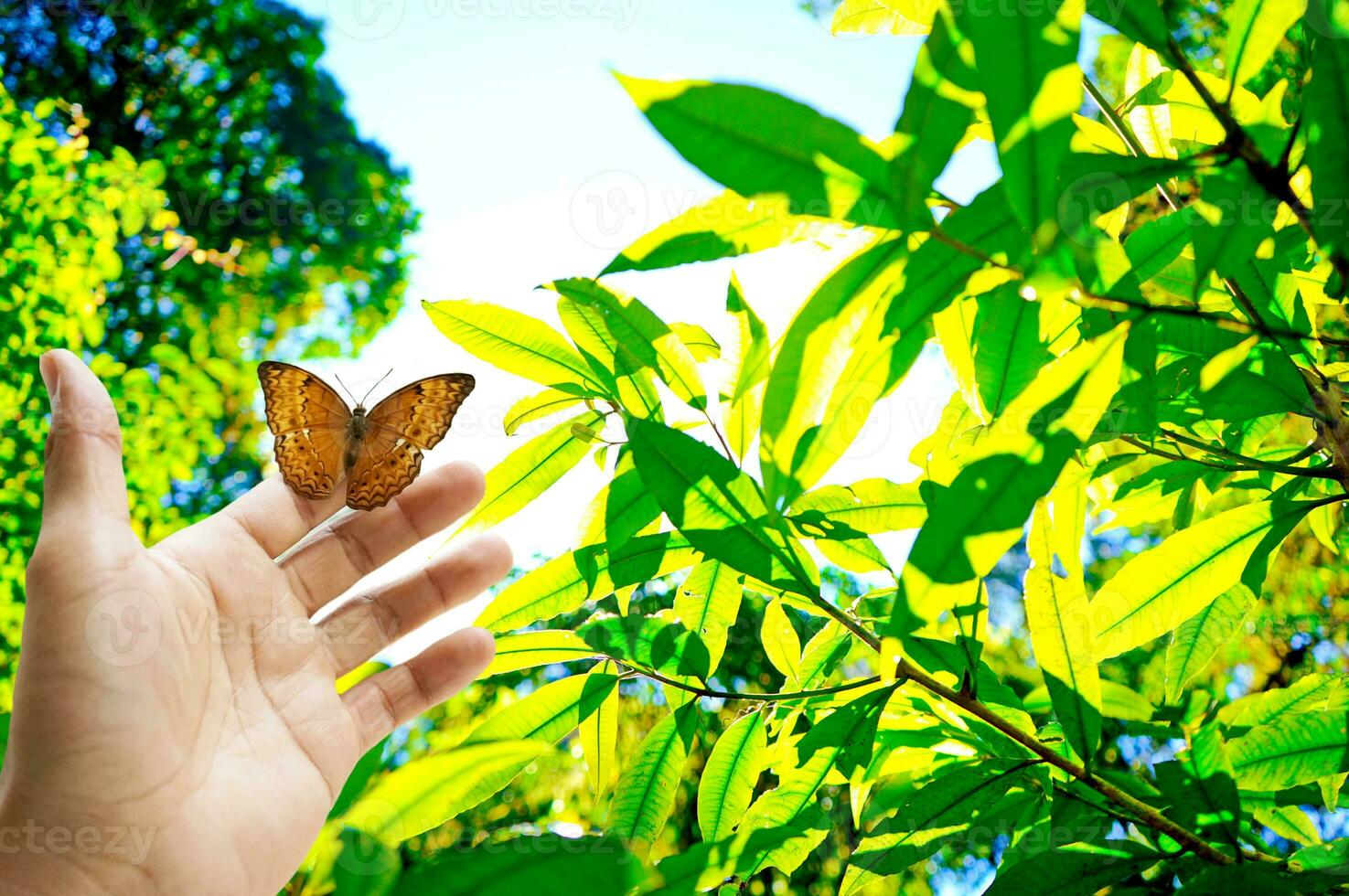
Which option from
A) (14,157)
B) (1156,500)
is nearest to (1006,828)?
(1156,500)

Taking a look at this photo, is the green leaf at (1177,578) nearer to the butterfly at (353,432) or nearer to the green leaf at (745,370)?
the green leaf at (745,370)

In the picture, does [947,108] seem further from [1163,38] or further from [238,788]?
[238,788]

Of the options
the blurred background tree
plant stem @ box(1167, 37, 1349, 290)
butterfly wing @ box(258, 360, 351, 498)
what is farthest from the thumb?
the blurred background tree

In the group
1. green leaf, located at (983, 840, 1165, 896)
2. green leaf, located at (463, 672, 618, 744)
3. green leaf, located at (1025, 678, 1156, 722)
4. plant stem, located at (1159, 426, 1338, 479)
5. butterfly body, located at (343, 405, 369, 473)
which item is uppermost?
butterfly body, located at (343, 405, 369, 473)

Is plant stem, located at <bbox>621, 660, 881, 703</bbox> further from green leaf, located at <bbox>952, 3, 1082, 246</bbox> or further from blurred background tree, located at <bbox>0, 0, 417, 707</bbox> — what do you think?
blurred background tree, located at <bbox>0, 0, 417, 707</bbox>

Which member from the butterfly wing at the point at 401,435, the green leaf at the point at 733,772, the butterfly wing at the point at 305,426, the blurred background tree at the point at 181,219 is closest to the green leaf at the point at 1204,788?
the green leaf at the point at 733,772

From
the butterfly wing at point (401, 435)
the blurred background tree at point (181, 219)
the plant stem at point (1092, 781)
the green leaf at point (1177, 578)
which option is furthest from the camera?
the blurred background tree at point (181, 219)

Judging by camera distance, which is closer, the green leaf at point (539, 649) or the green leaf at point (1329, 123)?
the green leaf at point (1329, 123)
